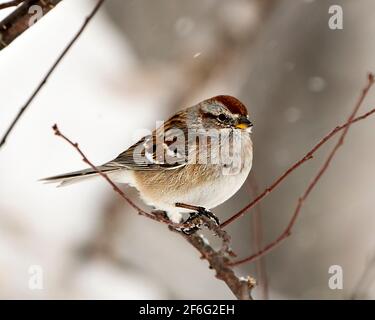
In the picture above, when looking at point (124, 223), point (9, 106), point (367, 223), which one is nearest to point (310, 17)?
point (367, 223)

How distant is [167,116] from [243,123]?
3.31m

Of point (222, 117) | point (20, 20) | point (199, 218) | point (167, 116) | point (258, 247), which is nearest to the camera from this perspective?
point (20, 20)

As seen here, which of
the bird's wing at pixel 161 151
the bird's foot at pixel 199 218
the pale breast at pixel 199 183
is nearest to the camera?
the bird's foot at pixel 199 218

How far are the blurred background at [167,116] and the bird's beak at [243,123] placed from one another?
1436 millimetres

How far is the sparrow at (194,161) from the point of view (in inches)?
131

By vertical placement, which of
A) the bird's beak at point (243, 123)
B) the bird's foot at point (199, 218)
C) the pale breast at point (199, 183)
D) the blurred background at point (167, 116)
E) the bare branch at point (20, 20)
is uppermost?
the blurred background at point (167, 116)

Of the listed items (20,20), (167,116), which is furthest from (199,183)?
(167,116)

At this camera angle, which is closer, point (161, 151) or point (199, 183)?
point (199, 183)

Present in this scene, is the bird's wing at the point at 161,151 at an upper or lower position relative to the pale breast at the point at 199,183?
upper

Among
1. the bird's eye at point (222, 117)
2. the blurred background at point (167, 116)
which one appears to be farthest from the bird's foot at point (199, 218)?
the blurred background at point (167, 116)

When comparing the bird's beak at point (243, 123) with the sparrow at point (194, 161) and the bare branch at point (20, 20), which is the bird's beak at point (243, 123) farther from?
the bare branch at point (20, 20)

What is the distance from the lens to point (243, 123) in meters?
3.37

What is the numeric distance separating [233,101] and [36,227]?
379 centimetres

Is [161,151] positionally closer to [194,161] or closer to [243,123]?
[194,161]
